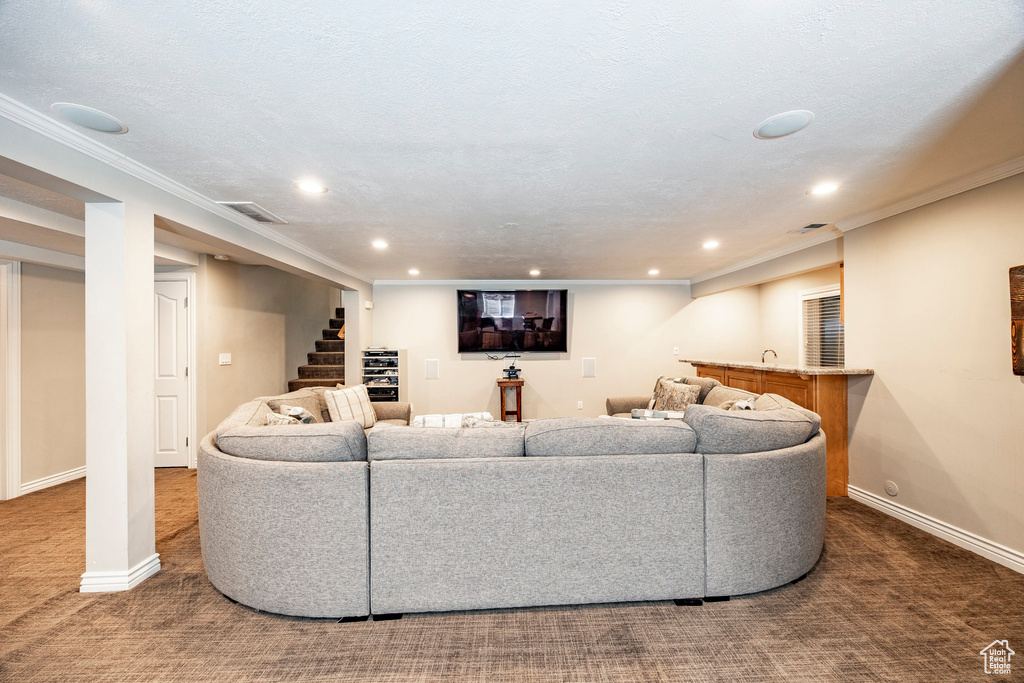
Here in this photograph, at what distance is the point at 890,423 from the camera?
10.7ft

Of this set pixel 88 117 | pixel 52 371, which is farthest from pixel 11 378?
pixel 88 117

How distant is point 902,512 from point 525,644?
303cm

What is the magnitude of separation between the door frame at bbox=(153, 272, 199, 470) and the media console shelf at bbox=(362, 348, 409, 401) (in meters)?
1.90

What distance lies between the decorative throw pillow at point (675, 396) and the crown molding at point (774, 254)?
1.68 metres

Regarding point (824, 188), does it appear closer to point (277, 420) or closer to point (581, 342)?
point (277, 420)

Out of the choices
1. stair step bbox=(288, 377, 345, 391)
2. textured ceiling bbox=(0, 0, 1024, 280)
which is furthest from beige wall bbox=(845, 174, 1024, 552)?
stair step bbox=(288, 377, 345, 391)

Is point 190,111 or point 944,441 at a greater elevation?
point 190,111

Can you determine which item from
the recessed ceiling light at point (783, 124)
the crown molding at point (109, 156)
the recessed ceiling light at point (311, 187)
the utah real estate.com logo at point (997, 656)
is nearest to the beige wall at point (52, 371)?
the crown molding at point (109, 156)

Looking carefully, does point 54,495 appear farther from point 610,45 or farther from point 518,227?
point 610,45

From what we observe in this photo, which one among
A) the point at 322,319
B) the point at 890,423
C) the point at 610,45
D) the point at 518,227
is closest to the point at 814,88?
the point at 610,45

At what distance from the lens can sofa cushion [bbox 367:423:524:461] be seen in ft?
6.84

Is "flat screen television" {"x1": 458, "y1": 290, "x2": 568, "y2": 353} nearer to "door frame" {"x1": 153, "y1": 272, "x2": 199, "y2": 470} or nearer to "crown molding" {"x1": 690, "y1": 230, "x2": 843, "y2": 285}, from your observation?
"crown molding" {"x1": 690, "y1": 230, "x2": 843, "y2": 285}

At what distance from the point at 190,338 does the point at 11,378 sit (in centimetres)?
129

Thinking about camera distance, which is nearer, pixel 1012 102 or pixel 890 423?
pixel 1012 102
